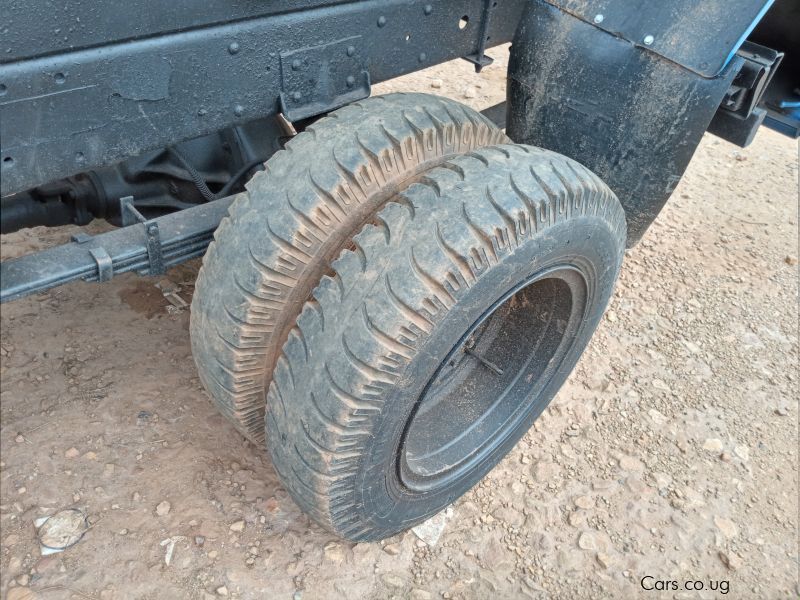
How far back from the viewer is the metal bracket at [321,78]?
2.19 metres

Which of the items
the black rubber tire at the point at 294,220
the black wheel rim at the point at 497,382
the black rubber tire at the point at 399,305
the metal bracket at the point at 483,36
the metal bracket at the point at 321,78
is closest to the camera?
the black rubber tire at the point at 399,305

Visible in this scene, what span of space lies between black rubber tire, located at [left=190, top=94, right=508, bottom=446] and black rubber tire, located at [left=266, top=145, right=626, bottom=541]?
0.42 ft

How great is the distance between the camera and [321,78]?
7.47 ft

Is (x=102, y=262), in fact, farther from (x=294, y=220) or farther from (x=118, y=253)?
(x=294, y=220)

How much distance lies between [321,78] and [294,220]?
59 centimetres

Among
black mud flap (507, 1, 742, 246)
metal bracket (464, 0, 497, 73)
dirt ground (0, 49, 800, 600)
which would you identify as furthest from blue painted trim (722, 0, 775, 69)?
dirt ground (0, 49, 800, 600)

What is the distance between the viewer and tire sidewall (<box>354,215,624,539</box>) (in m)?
1.90

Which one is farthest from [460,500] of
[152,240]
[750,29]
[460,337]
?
[750,29]

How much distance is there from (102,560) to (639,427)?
2084 mm

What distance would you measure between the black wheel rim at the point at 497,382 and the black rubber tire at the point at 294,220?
0.63 m

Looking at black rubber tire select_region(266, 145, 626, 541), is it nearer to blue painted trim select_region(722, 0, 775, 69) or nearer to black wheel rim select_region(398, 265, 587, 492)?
black wheel rim select_region(398, 265, 587, 492)

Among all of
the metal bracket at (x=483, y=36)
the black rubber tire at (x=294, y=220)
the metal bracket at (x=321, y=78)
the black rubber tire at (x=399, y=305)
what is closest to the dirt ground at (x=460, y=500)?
the black rubber tire at (x=399, y=305)

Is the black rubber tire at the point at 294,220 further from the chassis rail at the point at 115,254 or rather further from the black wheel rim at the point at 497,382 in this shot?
the black wheel rim at the point at 497,382

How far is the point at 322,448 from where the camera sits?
75.2 inches
